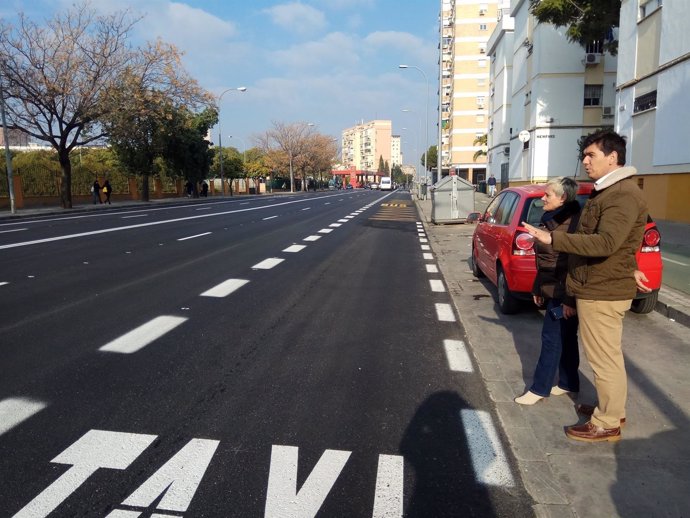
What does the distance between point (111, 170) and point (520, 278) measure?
40685 mm

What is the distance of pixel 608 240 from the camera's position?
9.83 feet

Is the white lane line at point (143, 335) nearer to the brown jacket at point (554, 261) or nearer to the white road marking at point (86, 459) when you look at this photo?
the white road marking at point (86, 459)

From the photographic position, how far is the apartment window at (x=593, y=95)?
31859 mm

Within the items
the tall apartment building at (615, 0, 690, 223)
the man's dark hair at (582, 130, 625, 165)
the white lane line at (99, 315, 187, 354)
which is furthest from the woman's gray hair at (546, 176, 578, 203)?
the tall apartment building at (615, 0, 690, 223)

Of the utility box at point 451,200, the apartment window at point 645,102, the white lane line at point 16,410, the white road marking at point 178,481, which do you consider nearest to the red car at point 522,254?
the white road marking at point 178,481

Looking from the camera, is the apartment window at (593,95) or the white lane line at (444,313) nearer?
the white lane line at (444,313)

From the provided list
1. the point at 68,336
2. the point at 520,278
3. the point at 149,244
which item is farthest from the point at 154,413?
the point at 149,244

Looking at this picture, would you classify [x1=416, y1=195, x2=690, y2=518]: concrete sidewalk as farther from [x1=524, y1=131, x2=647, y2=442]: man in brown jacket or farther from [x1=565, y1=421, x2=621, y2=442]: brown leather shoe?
[x1=524, y1=131, x2=647, y2=442]: man in brown jacket

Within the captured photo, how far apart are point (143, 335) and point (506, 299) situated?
159 inches

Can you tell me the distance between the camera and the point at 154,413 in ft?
11.9

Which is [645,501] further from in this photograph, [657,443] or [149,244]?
[149,244]

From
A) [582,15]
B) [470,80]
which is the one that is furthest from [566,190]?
[470,80]

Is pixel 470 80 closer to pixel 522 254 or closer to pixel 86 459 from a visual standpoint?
pixel 522 254

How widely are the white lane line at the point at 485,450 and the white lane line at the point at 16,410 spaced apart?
2823 mm
